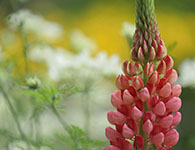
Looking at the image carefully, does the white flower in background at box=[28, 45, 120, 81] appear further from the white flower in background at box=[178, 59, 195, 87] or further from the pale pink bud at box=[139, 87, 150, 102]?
the pale pink bud at box=[139, 87, 150, 102]

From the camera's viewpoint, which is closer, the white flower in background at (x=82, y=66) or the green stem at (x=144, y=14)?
the green stem at (x=144, y=14)

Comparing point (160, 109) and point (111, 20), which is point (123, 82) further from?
point (111, 20)

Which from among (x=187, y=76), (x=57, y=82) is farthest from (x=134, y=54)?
(x=57, y=82)

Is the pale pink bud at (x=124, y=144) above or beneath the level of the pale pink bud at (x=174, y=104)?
beneath

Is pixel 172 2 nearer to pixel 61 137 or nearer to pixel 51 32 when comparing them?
pixel 51 32

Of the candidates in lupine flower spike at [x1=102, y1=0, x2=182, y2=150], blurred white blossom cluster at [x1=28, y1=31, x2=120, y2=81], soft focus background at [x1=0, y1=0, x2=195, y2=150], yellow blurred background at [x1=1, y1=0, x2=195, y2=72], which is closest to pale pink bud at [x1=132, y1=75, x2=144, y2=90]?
lupine flower spike at [x1=102, y1=0, x2=182, y2=150]

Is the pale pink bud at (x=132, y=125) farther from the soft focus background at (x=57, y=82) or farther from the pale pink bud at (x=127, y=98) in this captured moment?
the soft focus background at (x=57, y=82)

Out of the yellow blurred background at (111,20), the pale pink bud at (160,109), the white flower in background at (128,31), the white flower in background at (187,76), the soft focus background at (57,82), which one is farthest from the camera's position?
the yellow blurred background at (111,20)

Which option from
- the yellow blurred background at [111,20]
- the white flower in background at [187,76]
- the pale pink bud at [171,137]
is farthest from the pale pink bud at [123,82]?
the yellow blurred background at [111,20]
